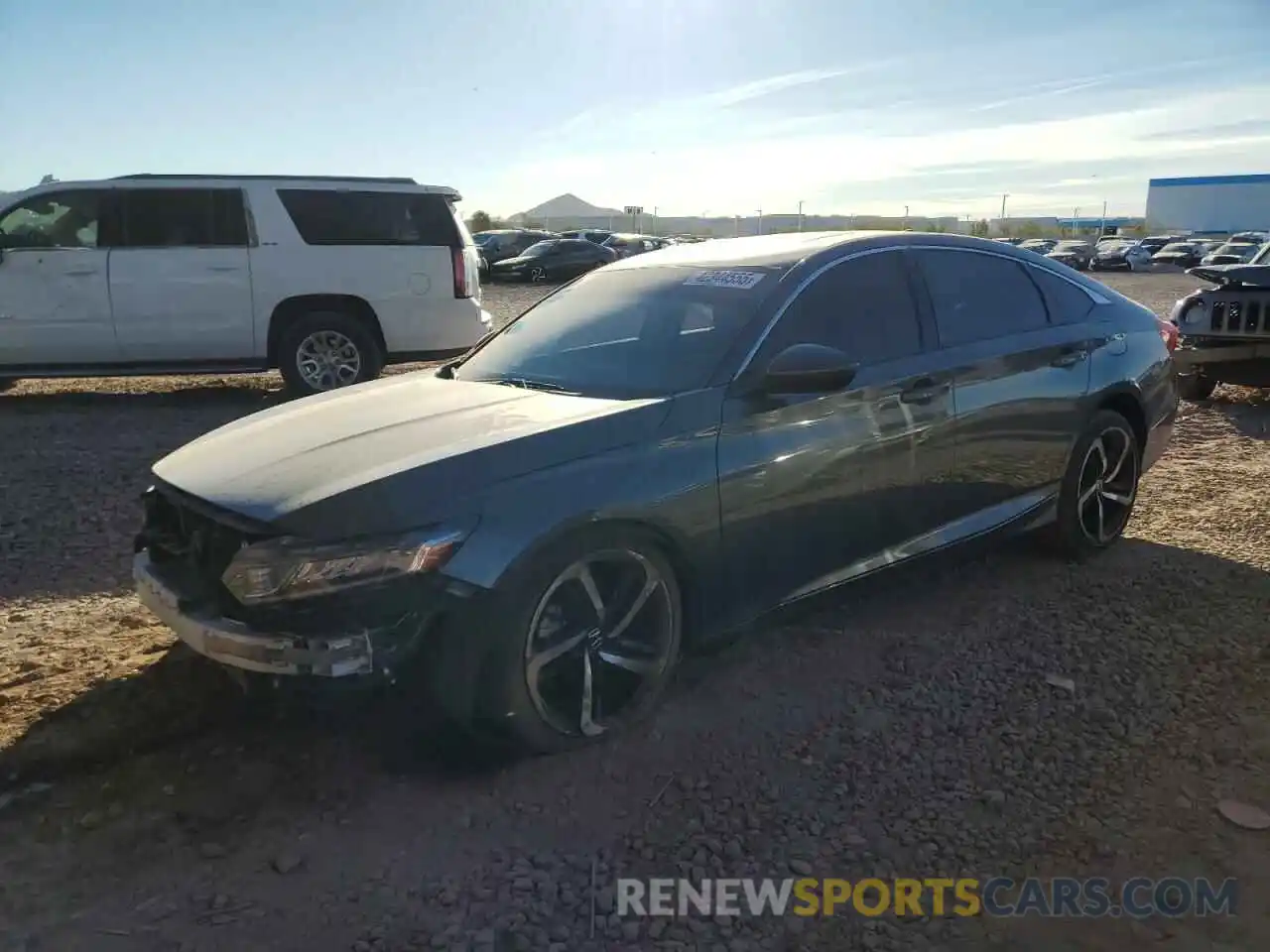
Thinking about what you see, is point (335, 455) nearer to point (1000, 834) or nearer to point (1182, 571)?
point (1000, 834)

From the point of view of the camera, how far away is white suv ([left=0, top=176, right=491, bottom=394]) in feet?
28.1

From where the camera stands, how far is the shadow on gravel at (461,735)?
3172mm

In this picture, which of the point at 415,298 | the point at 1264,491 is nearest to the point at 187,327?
the point at 415,298

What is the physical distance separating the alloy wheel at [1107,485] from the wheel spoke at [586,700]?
285 cm

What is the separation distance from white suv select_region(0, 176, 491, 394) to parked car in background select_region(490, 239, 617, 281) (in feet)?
63.7

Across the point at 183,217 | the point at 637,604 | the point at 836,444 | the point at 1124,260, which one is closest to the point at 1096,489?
the point at 836,444

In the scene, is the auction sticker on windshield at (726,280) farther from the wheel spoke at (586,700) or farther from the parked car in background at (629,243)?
the parked car in background at (629,243)

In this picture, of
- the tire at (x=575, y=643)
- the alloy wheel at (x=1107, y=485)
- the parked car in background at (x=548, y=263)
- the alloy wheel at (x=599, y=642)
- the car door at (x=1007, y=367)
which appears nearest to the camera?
the tire at (x=575, y=643)

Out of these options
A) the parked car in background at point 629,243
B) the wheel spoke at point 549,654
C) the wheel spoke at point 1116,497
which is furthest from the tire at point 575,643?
the parked car in background at point 629,243

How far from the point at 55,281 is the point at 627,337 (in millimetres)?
6640

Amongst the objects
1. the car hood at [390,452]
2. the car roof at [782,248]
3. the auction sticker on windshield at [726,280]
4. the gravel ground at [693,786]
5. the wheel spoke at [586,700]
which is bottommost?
the gravel ground at [693,786]

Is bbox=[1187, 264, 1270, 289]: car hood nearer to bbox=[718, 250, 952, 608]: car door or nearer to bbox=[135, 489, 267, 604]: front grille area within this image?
bbox=[718, 250, 952, 608]: car door

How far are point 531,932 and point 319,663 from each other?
0.90 metres

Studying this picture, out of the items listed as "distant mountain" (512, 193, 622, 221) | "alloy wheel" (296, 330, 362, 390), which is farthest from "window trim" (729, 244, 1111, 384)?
"distant mountain" (512, 193, 622, 221)
